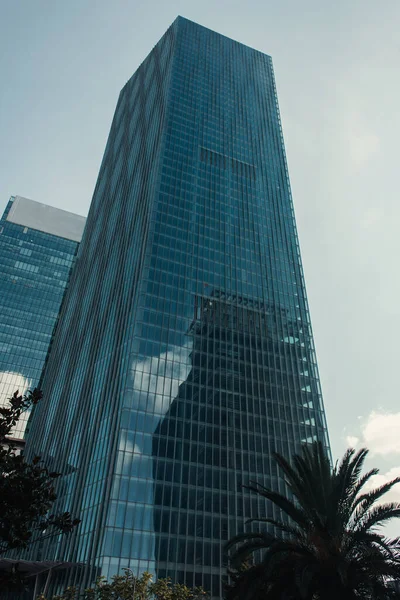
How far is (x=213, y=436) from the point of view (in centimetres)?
6353

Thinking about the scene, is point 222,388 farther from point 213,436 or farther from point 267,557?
point 267,557

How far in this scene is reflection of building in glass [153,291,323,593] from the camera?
55031mm

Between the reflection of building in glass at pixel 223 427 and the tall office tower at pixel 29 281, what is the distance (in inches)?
2836

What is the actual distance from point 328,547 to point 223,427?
42.4m

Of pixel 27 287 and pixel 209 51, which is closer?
pixel 209 51

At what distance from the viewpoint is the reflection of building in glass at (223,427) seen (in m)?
55.0

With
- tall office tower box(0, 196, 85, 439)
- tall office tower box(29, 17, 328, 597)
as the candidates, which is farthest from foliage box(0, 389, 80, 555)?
tall office tower box(0, 196, 85, 439)

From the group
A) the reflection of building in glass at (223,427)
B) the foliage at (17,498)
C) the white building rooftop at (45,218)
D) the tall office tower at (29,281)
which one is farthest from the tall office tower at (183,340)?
the white building rooftop at (45,218)

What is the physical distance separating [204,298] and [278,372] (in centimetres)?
1568

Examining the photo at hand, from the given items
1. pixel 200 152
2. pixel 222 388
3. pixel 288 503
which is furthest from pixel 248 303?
pixel 288 503

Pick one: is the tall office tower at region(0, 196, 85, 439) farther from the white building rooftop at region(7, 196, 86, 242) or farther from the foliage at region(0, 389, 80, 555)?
the foliage at region(0, 389, 80, 555)

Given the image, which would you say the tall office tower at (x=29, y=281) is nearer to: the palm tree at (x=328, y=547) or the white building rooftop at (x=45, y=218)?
the white building rooftop at (x=45, y=218)

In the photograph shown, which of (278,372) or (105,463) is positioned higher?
(278,372)

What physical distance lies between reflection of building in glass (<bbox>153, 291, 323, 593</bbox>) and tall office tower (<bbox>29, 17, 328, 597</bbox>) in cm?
18
